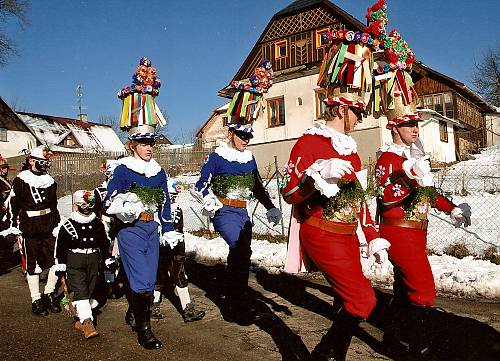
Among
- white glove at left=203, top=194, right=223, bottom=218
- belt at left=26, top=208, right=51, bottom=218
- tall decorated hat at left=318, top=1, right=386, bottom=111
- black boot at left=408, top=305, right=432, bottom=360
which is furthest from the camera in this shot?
belt at left=26, top=208, right=51, bottom=218

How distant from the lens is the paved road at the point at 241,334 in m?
4.39

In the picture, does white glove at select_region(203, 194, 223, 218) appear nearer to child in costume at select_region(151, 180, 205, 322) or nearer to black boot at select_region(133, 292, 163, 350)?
child in costume at select_region(151, 180, 205, 322)

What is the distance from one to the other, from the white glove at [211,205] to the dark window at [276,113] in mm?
20295

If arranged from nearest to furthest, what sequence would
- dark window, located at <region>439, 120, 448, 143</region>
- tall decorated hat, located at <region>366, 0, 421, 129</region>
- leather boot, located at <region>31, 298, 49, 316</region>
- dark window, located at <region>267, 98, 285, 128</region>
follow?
1. tall decorated hat, located at <region>366, 0, 421, 129</region>
2. leather boot, located at <region>31, 298, 49, 316</region>
3. dark window, located at <region>267, 98, 285, 128</region>
4. dark window, located at <region>439, 120, 448, 143</region>

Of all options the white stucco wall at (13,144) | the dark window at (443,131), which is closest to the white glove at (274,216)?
the dark window at (443,131)

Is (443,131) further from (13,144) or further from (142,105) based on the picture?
(13,144)

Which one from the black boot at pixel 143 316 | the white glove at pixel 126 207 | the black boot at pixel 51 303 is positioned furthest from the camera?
the black boot at pixel 51 303

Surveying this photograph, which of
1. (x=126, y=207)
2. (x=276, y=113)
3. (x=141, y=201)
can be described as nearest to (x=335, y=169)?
(x=126, y=207)

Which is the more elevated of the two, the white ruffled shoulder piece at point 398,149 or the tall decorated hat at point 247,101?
the tall decorated hat at point 247,101

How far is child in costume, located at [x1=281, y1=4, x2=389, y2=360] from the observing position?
323 cm

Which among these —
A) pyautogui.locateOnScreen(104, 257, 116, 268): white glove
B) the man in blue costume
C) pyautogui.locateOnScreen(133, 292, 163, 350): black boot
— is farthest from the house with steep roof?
pyautogui.locateOnScreen(133, 292, 163, 350): black boot

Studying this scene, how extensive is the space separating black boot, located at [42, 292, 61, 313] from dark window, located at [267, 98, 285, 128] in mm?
19883

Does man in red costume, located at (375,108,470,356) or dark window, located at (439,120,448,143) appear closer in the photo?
Answer: man in red costume, located at (375,108,470,356)

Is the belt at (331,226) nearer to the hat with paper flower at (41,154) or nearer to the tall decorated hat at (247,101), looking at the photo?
the tall decorated hat at (247,101)
